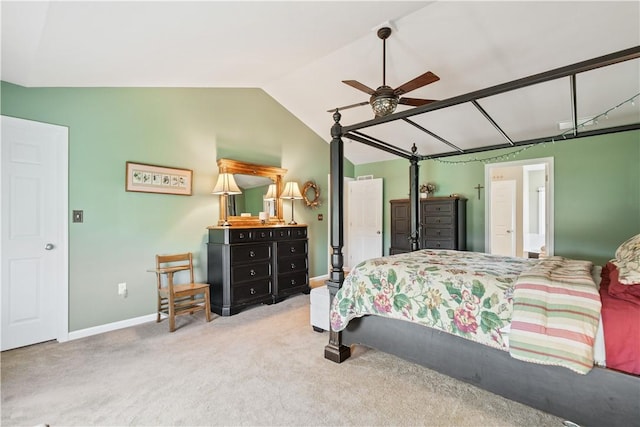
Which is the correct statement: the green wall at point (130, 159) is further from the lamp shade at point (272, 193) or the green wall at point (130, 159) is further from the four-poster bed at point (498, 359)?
the four-poster bed at point (498, 359)

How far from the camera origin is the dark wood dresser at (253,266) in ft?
11.5

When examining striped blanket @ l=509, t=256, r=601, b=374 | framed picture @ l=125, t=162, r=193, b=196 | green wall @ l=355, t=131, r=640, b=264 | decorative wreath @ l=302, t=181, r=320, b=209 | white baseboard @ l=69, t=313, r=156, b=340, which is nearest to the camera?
striped blanket @ l=509, t=256, r=601, b=374

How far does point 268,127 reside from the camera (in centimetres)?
465

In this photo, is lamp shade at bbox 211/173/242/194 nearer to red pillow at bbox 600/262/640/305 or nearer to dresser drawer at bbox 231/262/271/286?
dresser drawer at bbox 231/262/271/286

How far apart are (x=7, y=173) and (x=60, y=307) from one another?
125cm

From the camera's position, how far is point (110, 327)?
3016 millimetres

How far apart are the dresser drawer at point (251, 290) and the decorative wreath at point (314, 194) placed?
1727 millimetres

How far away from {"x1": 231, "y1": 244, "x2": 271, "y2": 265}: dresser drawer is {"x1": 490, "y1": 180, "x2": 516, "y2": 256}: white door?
14.2ft

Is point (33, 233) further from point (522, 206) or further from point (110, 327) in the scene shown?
point (522, 206)

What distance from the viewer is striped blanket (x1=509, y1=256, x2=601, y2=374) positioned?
4.42ft

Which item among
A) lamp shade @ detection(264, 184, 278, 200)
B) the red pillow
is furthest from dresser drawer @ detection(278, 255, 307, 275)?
the red pillow

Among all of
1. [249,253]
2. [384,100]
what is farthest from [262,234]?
[384,100]

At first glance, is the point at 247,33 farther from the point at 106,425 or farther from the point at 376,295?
the point at 106,425

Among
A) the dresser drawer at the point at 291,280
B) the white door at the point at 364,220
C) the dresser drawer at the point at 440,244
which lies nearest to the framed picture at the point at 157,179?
the dresser drawer at the point at 291,280
